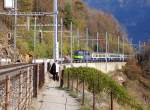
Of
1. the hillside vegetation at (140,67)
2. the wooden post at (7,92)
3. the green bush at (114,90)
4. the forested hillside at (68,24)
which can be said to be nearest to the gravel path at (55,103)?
the green bush at (114,90)

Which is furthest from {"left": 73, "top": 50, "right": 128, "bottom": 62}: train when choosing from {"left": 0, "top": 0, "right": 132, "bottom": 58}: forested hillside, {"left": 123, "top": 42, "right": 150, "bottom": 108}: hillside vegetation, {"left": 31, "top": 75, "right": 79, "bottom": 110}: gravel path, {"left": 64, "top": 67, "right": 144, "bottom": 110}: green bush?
{"left": 31, "top": 75, "right": 79, "bottom": 110}: gravel path

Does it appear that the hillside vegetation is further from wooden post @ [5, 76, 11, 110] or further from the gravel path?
wooden post @ [5, 76, 11, 110]

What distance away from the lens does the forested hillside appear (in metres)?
83.7

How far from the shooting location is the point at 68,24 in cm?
12412

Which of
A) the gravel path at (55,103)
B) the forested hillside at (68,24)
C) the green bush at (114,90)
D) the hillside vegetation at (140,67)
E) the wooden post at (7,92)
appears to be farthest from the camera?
the hillside vegetation at (140,67)

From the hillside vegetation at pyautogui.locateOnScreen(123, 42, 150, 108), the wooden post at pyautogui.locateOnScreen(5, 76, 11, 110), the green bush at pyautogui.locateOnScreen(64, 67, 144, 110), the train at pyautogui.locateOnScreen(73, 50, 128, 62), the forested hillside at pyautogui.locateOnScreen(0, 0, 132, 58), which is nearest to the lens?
the wooden post at pyautogui.locateOnScreen(5, 76, 11, 110)

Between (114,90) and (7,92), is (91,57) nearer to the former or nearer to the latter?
(114,90)

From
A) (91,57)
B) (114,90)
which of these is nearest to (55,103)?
(114,90)

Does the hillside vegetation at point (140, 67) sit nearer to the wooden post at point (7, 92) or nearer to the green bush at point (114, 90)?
the green bush at point (114, 90)

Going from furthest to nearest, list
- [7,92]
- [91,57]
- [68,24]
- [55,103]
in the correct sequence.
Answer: [68,24]
[91,57]
[55,103]
[7,92]

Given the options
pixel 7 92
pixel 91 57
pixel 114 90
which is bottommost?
pixel 91 57

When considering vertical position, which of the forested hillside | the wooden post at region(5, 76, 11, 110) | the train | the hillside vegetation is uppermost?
the forested hillside

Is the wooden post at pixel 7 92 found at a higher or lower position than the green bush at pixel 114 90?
higher

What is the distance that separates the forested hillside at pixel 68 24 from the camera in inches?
3294
